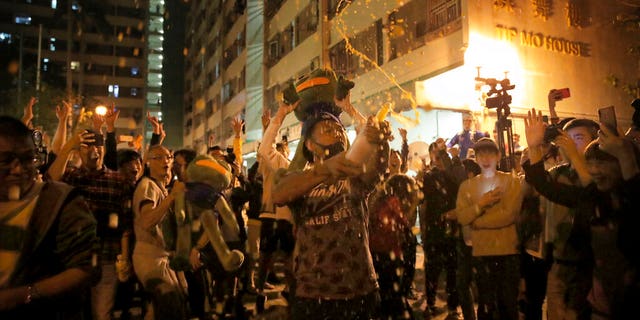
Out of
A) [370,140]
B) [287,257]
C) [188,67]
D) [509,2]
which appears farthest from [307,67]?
[188,67]

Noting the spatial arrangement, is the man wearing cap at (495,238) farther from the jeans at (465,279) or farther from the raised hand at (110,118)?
the raised hand at (110,118)

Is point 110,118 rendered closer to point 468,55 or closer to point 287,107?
point 287,107

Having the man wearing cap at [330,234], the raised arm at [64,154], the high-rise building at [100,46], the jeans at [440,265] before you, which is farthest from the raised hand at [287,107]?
the high-rise building at [100,46]

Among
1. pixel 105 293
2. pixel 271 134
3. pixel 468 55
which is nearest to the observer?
pixel 271 134

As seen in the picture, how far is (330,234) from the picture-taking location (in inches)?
112

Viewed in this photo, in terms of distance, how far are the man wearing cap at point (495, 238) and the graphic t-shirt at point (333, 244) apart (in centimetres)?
229

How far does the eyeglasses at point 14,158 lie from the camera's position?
6.98 feet

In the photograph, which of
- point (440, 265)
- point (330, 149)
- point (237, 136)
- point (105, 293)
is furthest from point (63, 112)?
point (440, 265)

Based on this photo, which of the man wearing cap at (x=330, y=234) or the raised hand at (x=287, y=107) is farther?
the raised hand at (x=287, y=107)

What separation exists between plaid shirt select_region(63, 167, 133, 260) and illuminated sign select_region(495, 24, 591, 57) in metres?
11.4

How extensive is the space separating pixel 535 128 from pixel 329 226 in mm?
2112

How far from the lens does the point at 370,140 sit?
7.91 feet

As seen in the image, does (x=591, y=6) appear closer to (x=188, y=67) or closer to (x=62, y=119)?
(x=62, y=119)

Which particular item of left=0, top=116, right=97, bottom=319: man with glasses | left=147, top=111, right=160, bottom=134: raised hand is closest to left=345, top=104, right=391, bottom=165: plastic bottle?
left=0, top=116, right=97, bottom=319: man with glasses
